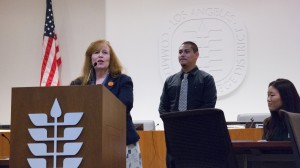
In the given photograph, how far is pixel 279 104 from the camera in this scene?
11.6ft

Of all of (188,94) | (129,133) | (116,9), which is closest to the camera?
(129,133)

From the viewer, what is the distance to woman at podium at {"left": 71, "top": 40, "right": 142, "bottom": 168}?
10.1 feet

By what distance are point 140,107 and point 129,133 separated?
4.39 metres

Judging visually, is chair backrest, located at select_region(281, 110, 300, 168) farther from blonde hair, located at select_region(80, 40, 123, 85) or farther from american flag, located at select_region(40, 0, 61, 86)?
american flag, located at select_region(40, 0, 61, 86)

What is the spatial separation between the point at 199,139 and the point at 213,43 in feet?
16.1

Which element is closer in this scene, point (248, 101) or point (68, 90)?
point (68, 90)

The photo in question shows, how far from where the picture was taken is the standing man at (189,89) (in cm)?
428

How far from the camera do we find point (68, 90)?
2.26 m

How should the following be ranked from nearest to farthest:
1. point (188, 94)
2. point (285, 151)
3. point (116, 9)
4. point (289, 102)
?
1. point (285, 151)
2. point (289, 102)
3. point (188, 94)
4. point (116, 9)

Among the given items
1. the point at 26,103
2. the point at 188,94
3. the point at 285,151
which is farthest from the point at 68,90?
the point at 188,94

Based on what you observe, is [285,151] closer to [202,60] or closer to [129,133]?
[129,133]

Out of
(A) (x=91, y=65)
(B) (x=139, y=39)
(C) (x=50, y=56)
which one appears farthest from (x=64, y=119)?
(C) (x=50, y=56)

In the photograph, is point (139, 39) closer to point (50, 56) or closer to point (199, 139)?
point (50, 56)

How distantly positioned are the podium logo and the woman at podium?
2.62 ft
